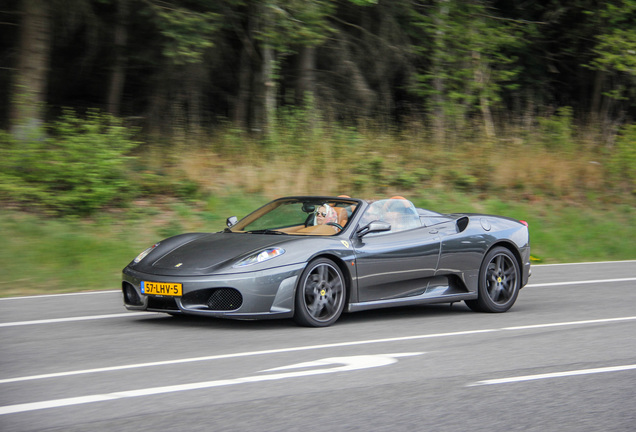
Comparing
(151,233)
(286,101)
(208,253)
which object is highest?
(286,101)

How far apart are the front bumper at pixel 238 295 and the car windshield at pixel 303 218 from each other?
3.25 ft

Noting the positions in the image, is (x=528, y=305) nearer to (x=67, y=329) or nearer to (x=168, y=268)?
(x=168, y=268)

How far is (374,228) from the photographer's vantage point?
7539mm

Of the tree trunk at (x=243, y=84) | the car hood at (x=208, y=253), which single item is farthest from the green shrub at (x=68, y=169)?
the tree trunk at (x=243, y=84)

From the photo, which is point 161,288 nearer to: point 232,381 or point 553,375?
point 232,381

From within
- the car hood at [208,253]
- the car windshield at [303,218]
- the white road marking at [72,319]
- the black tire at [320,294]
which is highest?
the car windshield at [303,218]

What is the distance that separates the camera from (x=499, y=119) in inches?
830

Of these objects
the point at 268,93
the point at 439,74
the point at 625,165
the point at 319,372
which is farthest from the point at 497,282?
the point at 625,165

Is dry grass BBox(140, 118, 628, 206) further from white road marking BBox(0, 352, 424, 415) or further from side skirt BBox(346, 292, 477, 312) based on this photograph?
white road marking BBox(0, 352, 424, 415)

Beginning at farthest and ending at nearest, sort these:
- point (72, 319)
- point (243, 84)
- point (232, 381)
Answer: point (243, 84)
point (72, 319)
point (232, 381)

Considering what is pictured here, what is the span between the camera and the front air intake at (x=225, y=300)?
6707 mm

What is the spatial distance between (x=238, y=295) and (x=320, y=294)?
0.82 m

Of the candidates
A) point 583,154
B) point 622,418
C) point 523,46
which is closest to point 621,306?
point 622,418

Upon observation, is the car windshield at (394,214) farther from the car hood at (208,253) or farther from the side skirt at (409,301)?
the car hood at (208,253)
